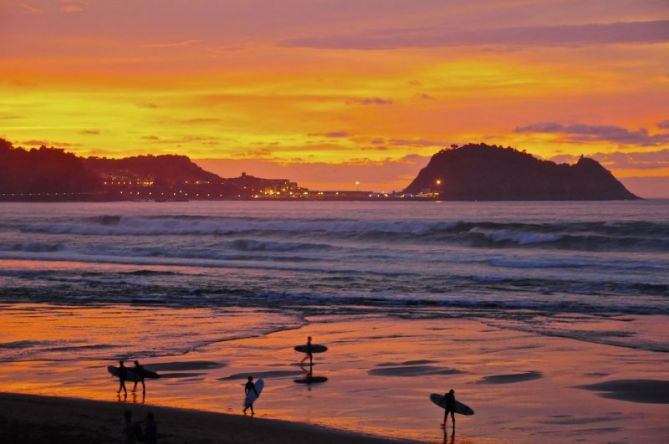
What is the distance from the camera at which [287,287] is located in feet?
107

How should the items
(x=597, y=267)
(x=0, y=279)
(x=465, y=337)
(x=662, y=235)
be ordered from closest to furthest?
(x=465, y=337), (x=0, y=279), (x=597, y=267), (x=662, y=235)

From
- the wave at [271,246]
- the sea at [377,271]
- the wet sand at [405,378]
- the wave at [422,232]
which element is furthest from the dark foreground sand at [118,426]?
the wave at [271,246]

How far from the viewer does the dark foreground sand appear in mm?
11453

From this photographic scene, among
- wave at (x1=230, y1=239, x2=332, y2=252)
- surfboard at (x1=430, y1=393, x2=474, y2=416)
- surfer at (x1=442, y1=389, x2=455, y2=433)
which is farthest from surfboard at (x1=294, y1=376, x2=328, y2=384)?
wave at (x1=230, y1=239, x2=332, y2=252)

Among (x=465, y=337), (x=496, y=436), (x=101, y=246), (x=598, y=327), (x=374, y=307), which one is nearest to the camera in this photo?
(x=496, y=436)

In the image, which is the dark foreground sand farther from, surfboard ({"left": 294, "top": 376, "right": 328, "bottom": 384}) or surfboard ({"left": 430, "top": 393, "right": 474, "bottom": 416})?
surfboard ({"left": 294, "top": 376, "right": 328, "bottom": 384})

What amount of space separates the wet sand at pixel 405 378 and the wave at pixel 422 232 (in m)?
33.7

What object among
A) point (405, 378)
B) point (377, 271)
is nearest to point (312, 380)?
point (405, 378)

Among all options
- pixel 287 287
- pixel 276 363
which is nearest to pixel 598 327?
pixel 276 363

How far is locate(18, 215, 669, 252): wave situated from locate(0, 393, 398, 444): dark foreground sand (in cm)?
4169

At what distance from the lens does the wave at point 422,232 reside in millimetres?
55122

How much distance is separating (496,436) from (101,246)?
50.5 m

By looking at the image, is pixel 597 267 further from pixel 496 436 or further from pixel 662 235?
pixel 496 436

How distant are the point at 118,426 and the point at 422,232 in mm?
55400
